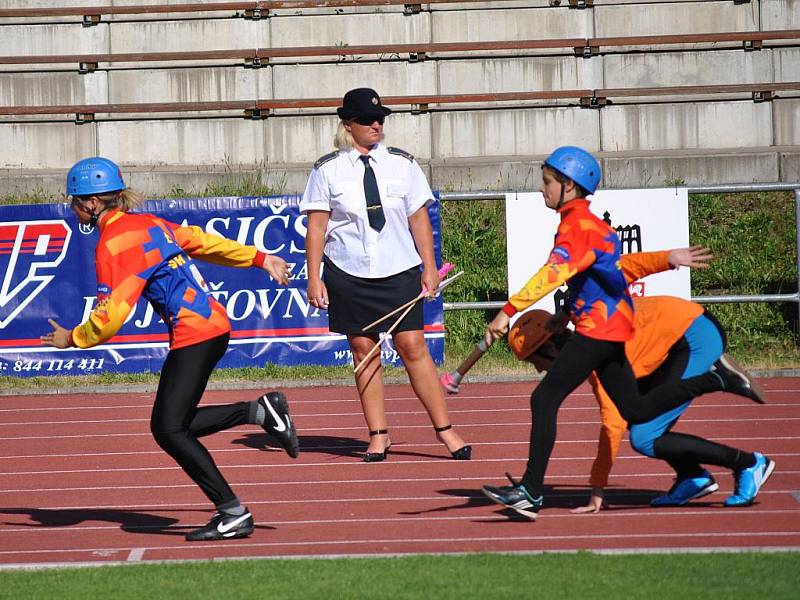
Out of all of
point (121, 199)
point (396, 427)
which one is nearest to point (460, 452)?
point (396, 427)

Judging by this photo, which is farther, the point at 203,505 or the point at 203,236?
the point at 203,505

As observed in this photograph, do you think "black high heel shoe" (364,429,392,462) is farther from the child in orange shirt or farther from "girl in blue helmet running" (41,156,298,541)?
"girl in blue helmet running" (41,156,298,541)

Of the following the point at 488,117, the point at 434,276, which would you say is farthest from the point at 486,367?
the point at 488,117

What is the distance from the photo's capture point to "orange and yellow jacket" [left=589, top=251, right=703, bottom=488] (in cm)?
717

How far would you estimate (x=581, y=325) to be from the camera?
6.90 meters

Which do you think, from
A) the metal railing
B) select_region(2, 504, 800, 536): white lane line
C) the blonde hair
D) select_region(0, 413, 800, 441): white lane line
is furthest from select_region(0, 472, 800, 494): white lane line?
the metal railing

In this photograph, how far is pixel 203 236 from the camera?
7211 millimetres

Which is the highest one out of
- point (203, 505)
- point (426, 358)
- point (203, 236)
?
point (203, 236)

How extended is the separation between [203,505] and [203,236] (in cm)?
170

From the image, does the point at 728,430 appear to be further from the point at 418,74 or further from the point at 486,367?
the point at 418,74

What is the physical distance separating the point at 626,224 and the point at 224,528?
7.67m

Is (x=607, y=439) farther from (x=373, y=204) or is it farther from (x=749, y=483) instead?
(x=373, y=204)

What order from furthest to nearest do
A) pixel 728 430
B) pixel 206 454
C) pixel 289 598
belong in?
pixel 728 430 < pixel 206 454 < pixel 289 598

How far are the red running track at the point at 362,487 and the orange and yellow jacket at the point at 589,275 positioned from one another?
1008 mm
